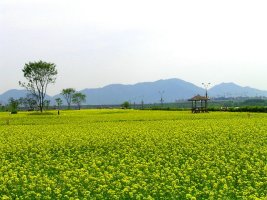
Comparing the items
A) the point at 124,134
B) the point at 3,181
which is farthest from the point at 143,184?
the point at 124,134

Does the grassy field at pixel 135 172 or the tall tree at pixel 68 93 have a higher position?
the tall tree at pixel 68 93

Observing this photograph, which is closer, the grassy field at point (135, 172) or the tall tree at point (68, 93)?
the grassy field at point (135, 172)

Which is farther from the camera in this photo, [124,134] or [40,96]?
[40,96]

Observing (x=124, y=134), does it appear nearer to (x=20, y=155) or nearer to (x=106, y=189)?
(x=20, y=155)

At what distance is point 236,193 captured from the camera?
1212cm

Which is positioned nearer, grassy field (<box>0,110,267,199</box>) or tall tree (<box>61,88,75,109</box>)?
grassy field (<box>0,110,267,199</box>)

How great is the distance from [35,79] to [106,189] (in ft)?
270

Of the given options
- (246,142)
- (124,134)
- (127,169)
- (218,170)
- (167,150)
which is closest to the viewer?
(218,170)

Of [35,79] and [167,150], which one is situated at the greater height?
[35,79]

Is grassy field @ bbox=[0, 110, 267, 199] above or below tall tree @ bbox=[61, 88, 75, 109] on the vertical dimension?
below

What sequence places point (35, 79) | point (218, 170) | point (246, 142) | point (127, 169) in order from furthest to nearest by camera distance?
point (35, 79) → point (246, 142) → point (127, 169) → point (218, 170)

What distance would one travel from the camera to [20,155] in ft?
71.4

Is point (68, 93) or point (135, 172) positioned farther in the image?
point (68, 93)

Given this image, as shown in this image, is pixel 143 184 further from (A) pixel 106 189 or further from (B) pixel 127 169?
(B) pixel 127 169
